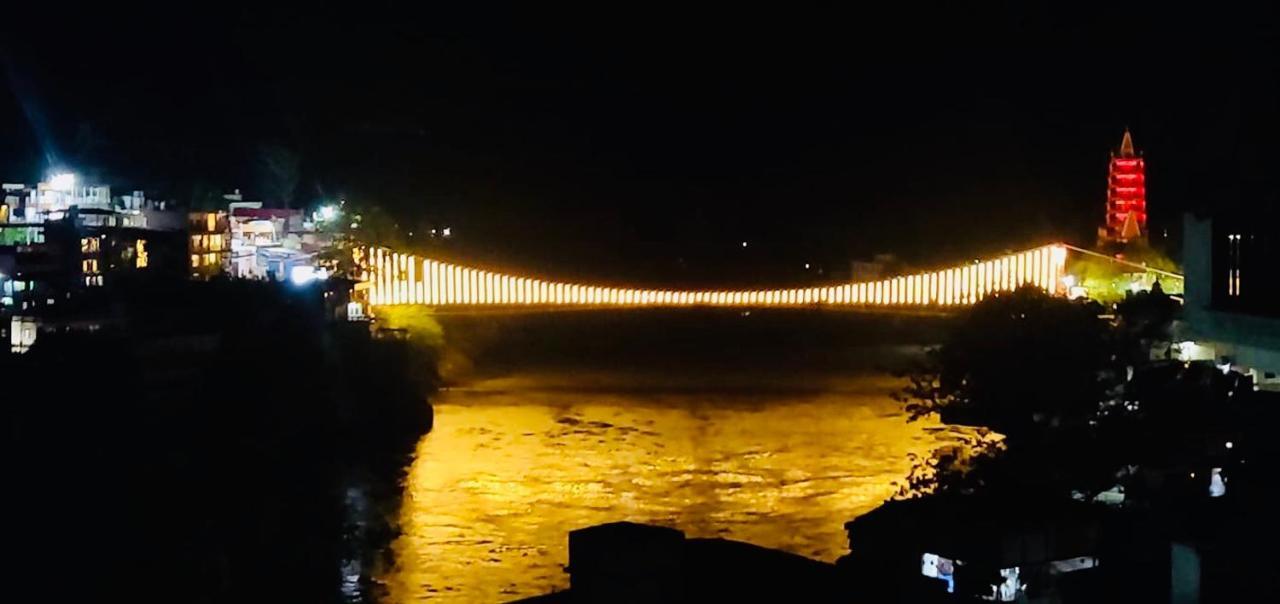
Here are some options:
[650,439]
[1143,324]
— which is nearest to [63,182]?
[650,439]

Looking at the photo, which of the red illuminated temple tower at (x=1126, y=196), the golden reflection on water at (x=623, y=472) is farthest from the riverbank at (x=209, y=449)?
the red illuminated temple tower at (x=1126, y=196)

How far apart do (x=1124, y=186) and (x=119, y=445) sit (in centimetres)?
1260

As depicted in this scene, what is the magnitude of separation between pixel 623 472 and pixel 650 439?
1.78 metres

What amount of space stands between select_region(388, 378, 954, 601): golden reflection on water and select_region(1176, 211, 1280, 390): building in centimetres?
260

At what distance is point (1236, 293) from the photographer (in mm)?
7891

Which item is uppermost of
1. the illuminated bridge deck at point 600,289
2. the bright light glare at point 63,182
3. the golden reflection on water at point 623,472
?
the bright light glare at point 63,182

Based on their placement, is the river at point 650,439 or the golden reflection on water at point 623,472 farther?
the river at point 650,439

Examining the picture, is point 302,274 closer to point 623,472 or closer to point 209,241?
point 209,241

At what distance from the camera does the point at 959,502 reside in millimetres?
5664

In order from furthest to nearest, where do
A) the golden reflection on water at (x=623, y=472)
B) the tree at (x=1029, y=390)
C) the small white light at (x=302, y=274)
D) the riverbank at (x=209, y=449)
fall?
the small white light at (x=302, y=274) → the golden reflection on water at (x=623, y=472) → the riverbank at (x=209, y=449) → the tree at (x=1029, y=390)

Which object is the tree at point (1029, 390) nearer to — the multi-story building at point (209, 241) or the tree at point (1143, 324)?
the tree at point (1143, 324)

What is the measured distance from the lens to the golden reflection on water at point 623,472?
9.98 metres

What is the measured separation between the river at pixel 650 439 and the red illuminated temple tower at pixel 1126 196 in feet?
9.10

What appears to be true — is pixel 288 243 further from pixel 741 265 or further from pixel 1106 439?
pixel 1106 439
